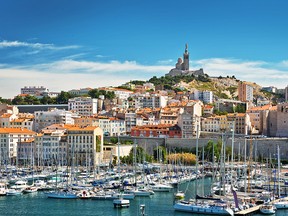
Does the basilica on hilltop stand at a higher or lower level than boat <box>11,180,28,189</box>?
higher

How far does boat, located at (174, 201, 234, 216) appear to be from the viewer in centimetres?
2391

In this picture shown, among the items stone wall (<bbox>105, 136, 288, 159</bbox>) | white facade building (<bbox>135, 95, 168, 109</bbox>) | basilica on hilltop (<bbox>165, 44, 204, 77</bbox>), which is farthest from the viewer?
basilica on hilltop (<bbox>165, 44, 204, 77</bbox>)

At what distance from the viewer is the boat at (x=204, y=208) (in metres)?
23.9

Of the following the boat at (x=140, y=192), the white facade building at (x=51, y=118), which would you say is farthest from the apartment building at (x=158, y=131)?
the boat at (x=140, y=192)

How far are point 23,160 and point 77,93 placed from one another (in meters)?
29.4

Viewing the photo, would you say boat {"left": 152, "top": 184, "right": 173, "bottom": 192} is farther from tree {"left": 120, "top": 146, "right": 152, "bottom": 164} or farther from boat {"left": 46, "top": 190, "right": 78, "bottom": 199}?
tree {"left": 120, "top": 146, "right": 152, "bottom": 164}

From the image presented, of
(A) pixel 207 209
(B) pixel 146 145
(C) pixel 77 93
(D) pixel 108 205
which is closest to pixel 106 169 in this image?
(B) pixel 146 145

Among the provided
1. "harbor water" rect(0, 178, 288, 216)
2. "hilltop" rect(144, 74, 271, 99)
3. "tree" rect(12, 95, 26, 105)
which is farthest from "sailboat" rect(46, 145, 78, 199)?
"hilltop" rect(144, 74, 271, 99)

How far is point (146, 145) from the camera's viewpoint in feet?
155

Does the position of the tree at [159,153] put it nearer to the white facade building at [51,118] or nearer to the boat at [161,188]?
the white facade building at [51,118]

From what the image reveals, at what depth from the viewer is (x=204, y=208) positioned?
24.5 meters

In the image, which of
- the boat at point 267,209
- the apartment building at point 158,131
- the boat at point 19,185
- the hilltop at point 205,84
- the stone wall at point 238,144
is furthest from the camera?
the hilltop at point 205,84

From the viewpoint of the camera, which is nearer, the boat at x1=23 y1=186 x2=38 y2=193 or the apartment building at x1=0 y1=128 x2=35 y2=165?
the boat at x1=23 y1=186 x2=38 y2=193

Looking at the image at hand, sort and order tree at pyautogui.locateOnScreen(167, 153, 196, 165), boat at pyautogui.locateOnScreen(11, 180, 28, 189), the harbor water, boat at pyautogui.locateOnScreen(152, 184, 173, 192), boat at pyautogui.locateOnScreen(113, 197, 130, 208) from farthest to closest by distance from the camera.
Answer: tree at pyautogui.locateOnScreen(167, 153, 196, 165) → boat at pyautogui.locateOnScreen(11, 180, 28, 189) → boat at pyautogui.locateOnScreen(152, 184, 173, 192) → boat at pyautogui.locateOnScreen(113, 197, 130, 208) → the harbor water
